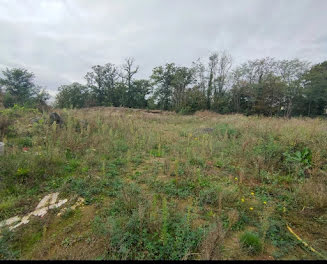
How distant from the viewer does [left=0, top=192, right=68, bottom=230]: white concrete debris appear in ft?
5.71

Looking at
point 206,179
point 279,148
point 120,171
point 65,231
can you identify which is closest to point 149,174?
point 120,171

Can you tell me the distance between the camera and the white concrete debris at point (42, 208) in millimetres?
1741

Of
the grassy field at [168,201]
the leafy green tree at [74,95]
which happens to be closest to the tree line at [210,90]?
the leafy green tree at [74,95]

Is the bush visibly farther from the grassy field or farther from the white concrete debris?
the white concrete debris

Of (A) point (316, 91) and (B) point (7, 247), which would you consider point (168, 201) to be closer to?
(B) point (7, 247)

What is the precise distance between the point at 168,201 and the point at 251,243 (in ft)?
3.72

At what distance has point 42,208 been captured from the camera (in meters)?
2.01

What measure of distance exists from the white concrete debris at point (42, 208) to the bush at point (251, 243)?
246 centimetres

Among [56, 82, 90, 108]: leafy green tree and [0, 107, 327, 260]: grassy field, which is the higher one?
[56, 82, 90, 108]: leafy green tree

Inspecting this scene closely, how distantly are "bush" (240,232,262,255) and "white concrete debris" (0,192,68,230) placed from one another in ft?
8.08

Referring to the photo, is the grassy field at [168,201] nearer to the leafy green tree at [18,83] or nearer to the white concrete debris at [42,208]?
the white concrete debris at [42,208]

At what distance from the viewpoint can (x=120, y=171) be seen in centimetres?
320

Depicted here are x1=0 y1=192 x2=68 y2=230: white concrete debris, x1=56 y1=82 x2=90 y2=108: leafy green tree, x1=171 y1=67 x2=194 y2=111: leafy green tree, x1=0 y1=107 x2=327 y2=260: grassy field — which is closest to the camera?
x1=0 y1=107 x2=327 y2=260: grassy field

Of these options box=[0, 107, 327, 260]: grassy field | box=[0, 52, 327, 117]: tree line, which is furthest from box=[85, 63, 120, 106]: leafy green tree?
box=[0, 107, 327, 260]: grassy field
